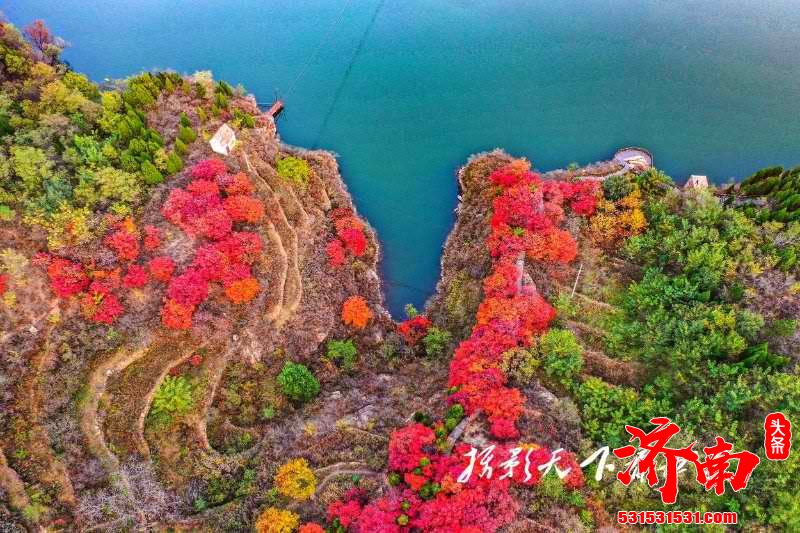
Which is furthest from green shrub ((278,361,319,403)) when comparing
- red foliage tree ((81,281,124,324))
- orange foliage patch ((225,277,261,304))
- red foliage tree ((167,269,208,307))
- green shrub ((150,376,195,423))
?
red foliage tree ((81,281,124,324))

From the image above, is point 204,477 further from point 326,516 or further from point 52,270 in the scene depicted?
point 52,270

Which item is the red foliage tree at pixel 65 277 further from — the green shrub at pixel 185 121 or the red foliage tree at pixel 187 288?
the green shrub at pixel 185 121

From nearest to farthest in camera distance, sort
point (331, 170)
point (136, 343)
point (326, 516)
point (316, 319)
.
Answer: point (326, 516) → point (136, 343) → point (316, 319) → point (331, 170)

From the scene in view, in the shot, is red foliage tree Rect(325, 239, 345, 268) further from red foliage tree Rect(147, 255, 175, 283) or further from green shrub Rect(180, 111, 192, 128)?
green shrub Rect(180, 111, 192, 128)

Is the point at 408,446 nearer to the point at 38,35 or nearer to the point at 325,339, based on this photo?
the point at 325,339

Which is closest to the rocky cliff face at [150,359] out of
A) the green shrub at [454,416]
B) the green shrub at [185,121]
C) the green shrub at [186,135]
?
the green shrub at [186,135]

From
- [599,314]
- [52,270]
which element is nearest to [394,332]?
[599,314]
